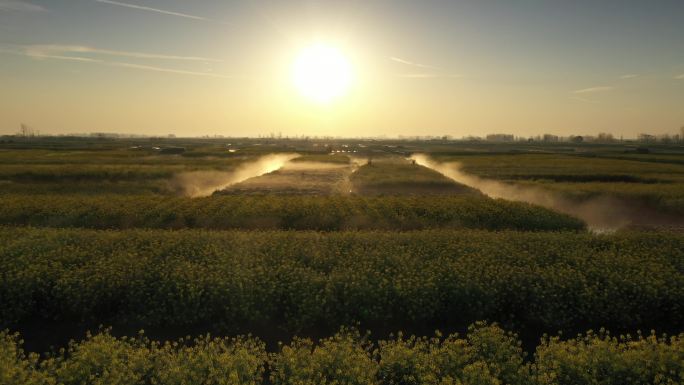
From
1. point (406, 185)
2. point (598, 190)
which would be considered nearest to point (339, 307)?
point (406, 185)

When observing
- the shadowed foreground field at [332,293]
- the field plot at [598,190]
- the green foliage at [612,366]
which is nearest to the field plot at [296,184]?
the field plot at [598,190]

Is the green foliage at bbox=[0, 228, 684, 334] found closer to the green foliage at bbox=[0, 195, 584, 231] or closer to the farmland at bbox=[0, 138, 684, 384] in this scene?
the farmland at bbox=[0, 138, 684, 384]

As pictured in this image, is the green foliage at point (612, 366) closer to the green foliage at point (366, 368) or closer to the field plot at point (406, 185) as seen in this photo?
the green foliage at point (366, 368)

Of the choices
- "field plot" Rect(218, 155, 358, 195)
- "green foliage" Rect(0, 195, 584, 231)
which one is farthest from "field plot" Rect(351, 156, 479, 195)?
"green foliage" Rect(0, 195, 584, 231)

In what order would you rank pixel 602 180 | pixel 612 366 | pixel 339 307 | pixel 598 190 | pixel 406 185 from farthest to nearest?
pixel 602 180 < pixel 406 185 < pixel 598 190 < pixel 339 307 < pixel 612 366

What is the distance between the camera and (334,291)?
40.5 feet

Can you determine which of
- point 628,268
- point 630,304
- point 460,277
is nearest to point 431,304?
point 460,277

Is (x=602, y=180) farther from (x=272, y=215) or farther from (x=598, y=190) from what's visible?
(x=272, y=215)

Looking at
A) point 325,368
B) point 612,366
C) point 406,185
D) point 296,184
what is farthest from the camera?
point 296,184

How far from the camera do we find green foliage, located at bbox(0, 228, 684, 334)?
472 inches

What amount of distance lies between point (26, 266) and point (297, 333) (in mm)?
9762

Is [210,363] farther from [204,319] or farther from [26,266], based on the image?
[26,266]

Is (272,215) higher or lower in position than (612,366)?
higher

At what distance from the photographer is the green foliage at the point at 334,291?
11977mm
